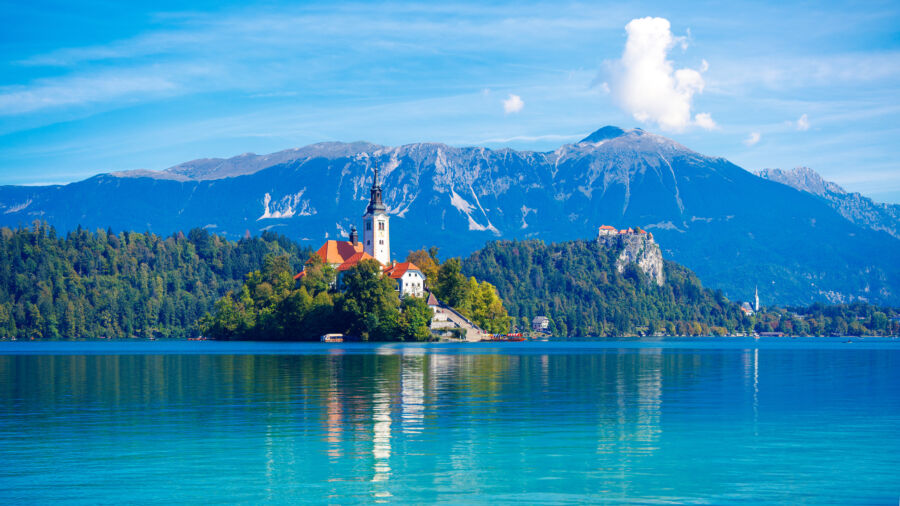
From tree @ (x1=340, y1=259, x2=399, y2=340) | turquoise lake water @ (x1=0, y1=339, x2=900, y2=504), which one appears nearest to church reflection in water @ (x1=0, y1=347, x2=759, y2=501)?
turquoise lake water @ (x1=0, y1=339, x2=900, y2=504)

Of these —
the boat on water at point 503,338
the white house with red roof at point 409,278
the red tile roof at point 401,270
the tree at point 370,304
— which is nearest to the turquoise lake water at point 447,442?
the tree at point 370,304

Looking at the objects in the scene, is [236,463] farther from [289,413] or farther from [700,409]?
[700,409]

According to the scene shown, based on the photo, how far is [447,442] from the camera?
3108 cm

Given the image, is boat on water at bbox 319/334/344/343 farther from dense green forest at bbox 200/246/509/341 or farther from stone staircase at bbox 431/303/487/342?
stone staircase at bbox 431/303/487/342

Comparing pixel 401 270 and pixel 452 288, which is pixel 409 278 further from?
pixel 452 288

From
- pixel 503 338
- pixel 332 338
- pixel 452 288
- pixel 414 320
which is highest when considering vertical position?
pixel 452 288

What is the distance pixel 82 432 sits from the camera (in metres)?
33.9

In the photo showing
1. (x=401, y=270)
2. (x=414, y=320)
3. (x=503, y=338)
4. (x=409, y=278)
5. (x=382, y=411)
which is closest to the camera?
(x=382, y=411)

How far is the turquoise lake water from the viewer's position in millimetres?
23844

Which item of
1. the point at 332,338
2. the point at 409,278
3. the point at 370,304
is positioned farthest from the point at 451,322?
the point at 332,338

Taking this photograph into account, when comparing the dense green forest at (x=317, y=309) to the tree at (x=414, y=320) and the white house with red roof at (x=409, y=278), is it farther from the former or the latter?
the white house with red roof at (x=409, y=278)

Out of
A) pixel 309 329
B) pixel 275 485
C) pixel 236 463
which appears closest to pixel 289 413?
pixel 236 463

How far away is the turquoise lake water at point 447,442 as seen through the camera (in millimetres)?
23844

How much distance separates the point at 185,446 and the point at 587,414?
17015 mm
